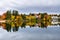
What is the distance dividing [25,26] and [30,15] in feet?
1.62

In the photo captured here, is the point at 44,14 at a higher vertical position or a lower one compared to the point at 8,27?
higher

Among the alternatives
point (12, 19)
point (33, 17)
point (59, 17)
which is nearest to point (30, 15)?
point (33, 17)

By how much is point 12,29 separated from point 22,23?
1.47 ft

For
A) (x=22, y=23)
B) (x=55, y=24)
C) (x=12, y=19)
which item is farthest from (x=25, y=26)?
(x=55, y=24)

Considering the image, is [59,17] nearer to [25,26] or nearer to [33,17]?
[33,17]

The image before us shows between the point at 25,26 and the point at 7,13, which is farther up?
the point at 7,13

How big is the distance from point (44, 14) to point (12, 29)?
4.42ft

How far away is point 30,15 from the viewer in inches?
234

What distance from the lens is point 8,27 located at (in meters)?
5.91

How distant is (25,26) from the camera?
5.77m

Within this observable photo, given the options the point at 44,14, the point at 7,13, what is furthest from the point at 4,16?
the point at 44,14

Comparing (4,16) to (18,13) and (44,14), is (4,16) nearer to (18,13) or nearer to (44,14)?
(18,13)

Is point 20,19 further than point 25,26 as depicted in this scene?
Yes

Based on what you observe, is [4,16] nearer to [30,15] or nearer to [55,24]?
[30,15]
